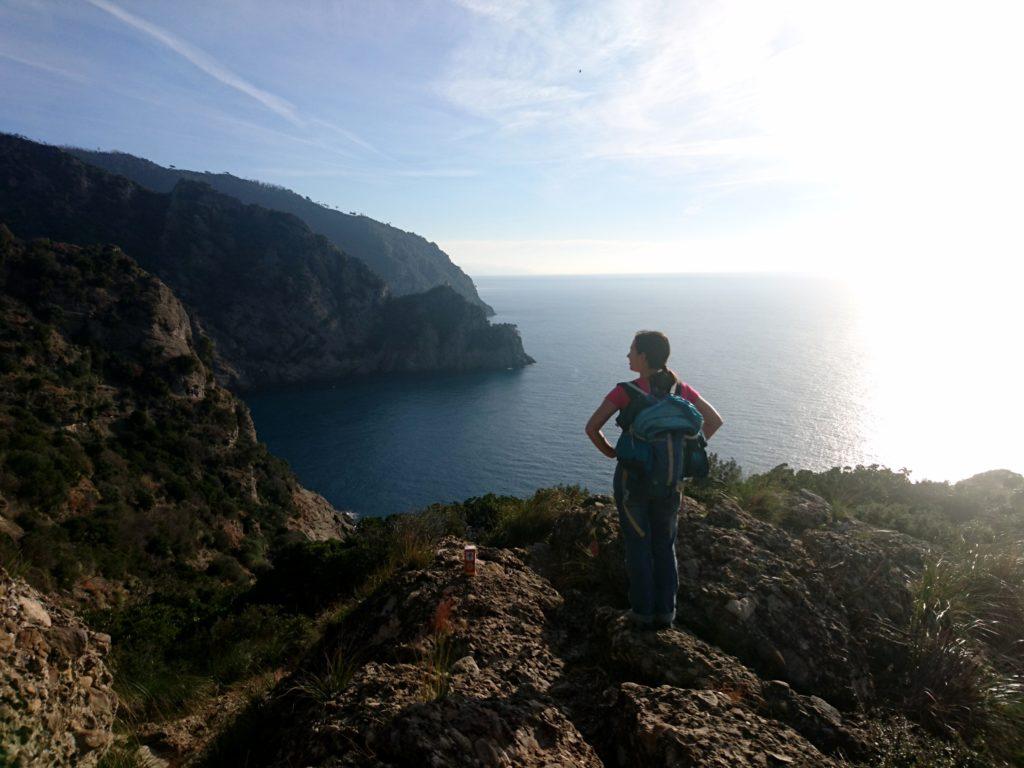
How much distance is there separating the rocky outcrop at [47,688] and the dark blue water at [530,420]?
51.2m

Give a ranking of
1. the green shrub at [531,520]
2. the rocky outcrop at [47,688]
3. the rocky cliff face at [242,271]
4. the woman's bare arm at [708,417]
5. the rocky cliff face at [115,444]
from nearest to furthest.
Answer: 1. the rocky outcrop at [47,688]
2. the woman's bare arm at [708,417]
3. the green shrub at [531,520]
4. the rocky cliff face at [115,444]
5. the rocky cliff face at [242,271]

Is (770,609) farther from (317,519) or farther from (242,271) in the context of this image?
(242,271)

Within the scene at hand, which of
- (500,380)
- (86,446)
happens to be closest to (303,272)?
(500,380)

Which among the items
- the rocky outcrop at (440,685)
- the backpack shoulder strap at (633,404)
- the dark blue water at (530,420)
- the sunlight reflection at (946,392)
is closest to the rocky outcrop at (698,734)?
the rocky outcrop at (440,685)

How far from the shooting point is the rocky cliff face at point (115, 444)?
2558 centimetres

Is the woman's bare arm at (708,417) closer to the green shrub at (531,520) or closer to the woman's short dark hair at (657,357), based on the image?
the woman's short dark hair at (657,357)

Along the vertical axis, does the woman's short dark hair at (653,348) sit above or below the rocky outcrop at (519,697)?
above

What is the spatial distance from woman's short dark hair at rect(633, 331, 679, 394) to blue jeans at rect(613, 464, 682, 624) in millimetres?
759

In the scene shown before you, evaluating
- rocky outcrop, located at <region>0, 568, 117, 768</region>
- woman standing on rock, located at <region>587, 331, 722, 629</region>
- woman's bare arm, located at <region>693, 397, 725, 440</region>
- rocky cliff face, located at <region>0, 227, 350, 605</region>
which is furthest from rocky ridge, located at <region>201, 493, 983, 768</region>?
rocky cliff face, located at <region>0, 227, 350, 605</region>

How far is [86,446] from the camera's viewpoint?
3306 cm

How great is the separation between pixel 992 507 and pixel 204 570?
34599 mm

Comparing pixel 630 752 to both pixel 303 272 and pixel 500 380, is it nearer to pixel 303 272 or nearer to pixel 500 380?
→ pixel 500 380

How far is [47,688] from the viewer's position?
2941mm

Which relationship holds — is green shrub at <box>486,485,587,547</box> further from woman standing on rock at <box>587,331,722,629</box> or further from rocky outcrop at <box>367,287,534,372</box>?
rocky outcrop at <box>367,287,534,372</box>
